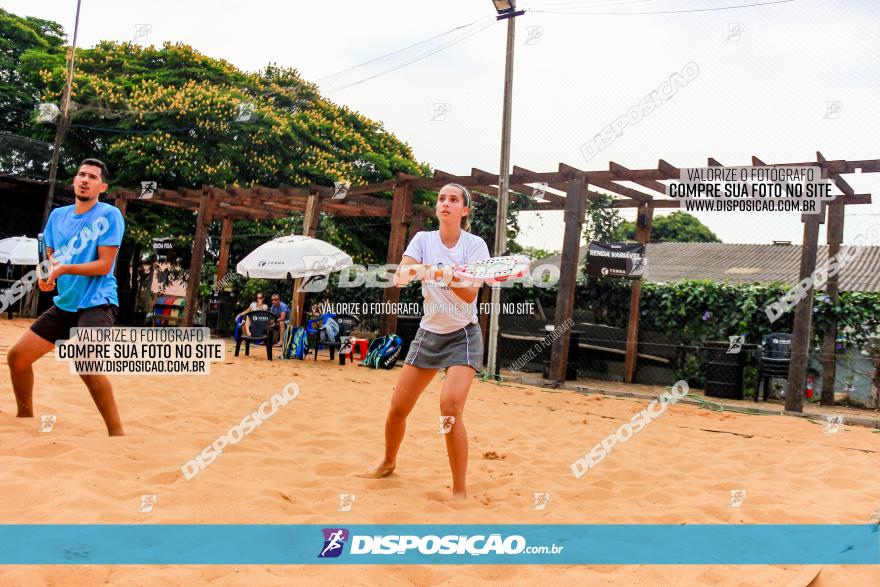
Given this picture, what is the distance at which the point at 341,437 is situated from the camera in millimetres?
5105

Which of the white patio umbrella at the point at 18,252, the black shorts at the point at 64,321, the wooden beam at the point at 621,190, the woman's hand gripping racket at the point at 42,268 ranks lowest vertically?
the black shorts at the point at 64,321

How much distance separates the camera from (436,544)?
9.05ft

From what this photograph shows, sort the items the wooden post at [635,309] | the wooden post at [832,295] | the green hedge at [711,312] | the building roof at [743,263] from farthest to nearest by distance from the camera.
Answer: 1. the building roof at [743,263]
2. the wooden post at [635,309]
3. the green hedge at [711,312]
4. the wooden post at [832,295]

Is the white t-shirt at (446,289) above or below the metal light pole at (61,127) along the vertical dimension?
below

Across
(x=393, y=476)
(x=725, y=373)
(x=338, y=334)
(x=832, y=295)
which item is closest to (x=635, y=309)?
(x=725, y=373)

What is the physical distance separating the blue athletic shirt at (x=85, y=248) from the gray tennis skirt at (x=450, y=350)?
1.99 metres

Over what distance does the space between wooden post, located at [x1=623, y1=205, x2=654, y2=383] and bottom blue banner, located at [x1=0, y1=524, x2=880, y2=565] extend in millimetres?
8969

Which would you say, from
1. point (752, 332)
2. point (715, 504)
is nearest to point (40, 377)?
point (715, 504)

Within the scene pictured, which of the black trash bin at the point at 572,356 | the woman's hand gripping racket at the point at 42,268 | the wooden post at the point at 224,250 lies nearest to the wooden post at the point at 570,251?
the black trash bin at the point at 572,356

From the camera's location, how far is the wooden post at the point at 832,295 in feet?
32.4

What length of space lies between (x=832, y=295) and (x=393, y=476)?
28.8 feet

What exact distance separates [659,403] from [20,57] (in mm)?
24137

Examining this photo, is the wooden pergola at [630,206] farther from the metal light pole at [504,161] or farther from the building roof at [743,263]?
the building roof at [743,263]

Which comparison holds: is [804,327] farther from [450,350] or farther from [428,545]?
[428,545]
